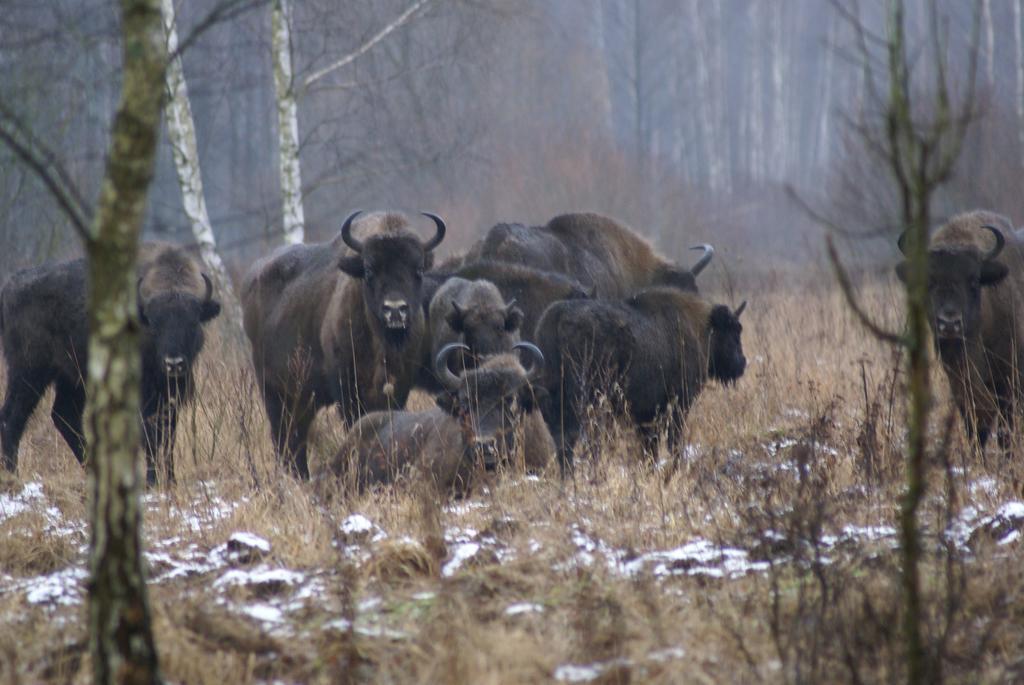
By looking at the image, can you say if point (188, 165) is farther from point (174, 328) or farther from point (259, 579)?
point (259, 579)

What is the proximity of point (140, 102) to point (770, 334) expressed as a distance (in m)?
12.2

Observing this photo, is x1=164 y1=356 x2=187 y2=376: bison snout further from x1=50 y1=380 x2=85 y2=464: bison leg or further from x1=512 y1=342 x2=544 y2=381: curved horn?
x1=512 y1=342 x2=544 y2=381: curved horn

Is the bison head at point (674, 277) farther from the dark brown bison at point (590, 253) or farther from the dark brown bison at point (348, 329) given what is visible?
the dark brown bison at point (348, 329)

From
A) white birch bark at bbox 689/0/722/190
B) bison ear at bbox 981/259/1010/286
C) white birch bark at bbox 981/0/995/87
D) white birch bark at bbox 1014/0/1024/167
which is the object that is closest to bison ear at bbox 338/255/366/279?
bison ear at bbox 981/259/1010/286

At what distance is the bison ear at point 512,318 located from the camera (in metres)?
9.27

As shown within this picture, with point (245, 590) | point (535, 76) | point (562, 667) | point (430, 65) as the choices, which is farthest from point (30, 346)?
point (535, 76)

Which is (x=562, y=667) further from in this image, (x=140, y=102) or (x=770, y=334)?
(x=770, y=334)

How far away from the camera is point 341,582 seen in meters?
4.91

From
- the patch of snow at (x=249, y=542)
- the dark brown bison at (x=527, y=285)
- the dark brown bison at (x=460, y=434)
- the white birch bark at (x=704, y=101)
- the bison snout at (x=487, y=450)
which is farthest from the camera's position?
the white birch bark at (x=704, y=101)

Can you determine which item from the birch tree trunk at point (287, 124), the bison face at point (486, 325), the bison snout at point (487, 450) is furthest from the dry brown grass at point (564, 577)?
the birch tree trunk at point (287, 124)

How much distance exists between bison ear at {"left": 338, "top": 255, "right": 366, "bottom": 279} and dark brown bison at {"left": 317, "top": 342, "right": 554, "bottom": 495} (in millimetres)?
1179

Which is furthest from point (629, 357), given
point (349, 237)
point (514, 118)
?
point (514, 118)

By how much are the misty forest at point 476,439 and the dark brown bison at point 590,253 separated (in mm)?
35

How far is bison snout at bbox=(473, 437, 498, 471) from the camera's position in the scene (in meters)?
7.51
